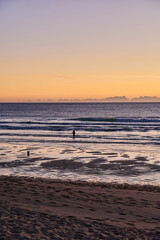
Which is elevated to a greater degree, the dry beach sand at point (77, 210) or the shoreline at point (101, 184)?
the dry beach sand at point (77, 210)

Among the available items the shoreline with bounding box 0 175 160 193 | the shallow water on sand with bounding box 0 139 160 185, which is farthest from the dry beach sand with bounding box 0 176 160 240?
the shallow water on sand with bounding box 0 139 160 185

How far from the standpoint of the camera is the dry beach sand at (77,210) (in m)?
7.73

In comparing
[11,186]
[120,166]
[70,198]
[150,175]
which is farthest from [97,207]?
[120,166]

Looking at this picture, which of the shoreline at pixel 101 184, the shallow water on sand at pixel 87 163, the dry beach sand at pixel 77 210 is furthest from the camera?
the shallow water on sand at pixel 87 163

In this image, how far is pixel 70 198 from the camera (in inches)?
451

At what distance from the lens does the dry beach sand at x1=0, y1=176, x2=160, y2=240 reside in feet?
25.4

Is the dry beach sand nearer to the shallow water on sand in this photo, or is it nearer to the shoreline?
the shoreline

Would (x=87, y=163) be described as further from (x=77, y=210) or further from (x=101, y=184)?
(x=77, y=210)

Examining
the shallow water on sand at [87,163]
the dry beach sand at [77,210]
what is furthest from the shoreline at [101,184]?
the shallow water on sand at [87,163]

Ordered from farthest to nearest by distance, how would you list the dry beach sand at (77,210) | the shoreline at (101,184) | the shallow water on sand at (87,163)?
the shallow water on sand at (87,163) < the shoreline at (101,184) < the dry beach sand at (77,210)

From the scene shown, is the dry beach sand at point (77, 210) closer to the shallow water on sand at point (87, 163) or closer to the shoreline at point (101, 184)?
the shoreline at point (101, 184)

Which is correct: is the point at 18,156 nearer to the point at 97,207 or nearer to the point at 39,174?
the point at 39,174

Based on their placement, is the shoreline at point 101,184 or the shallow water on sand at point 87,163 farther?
the shallow water on sand at point 87,163

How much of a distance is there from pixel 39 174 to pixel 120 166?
4929mm
